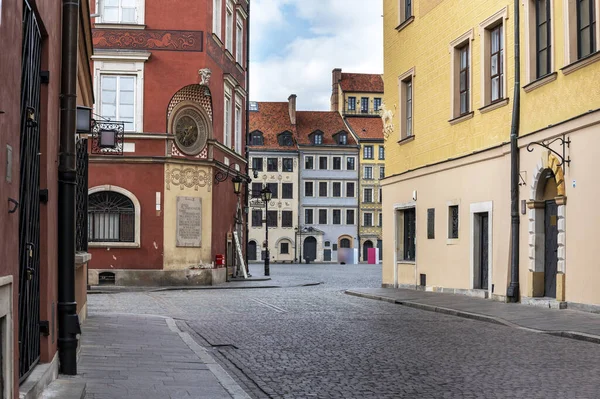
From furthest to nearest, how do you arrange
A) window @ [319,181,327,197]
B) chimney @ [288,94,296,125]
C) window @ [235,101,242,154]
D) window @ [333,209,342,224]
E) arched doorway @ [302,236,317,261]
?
1. chimney @ [288,94,296,125]
2. window @ [333,209,342,224]
3. arched doorway @ [302,236,317,261]
4. window @ [319,181,327,197]
5. window @ [235,101,242,154]

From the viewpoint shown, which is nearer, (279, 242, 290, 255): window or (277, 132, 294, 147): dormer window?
(277, 132, 294, 147): dormer window

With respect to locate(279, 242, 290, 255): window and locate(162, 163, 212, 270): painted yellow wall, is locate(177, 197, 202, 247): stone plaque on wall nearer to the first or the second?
locate(162, 163, 212, 270): painted yellow wall

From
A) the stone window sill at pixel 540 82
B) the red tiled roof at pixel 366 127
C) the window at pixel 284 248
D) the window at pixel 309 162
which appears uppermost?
the red tiled roof at pixel 366 127

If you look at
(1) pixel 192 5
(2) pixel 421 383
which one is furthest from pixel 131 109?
(2) pixel 421 383

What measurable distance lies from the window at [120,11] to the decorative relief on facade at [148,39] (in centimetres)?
44

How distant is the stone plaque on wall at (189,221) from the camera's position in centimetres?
3234

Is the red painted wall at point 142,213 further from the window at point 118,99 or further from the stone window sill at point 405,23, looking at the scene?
the stone window sill at point 405,23

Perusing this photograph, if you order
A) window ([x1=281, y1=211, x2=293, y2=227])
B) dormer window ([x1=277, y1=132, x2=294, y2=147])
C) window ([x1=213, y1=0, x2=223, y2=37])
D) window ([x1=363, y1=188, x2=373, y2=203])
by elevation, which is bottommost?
window ([x1=281, y1=211, x2=293, y2=227])

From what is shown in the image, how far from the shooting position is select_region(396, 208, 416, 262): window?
3020 cm

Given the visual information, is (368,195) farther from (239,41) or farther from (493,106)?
(493,106)

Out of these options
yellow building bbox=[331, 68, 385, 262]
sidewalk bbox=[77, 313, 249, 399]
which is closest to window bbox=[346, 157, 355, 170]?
yellow building bbox=[331, 68, 385, 262]

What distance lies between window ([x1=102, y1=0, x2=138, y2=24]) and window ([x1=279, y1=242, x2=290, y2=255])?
6600 cm

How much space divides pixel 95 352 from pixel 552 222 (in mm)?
12320

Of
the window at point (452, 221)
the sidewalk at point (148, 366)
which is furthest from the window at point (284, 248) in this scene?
the sidewalk at point (148, 366)
